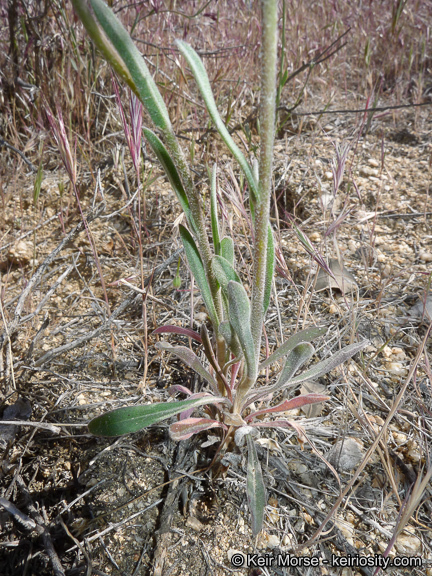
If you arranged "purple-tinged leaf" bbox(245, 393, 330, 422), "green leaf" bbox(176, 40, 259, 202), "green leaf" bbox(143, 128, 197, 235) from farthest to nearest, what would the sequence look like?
"purple-tinged leaf" bbox(245, 393, 330, 422), "green leaf" bbox(143, 128, 197, 235), "green leaf" bbox(176, 40, 259, 202)

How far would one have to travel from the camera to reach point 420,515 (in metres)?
0.91

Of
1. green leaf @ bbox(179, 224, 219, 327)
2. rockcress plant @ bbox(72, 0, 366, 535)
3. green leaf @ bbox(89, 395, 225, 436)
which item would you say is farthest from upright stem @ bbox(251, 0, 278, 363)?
green leaf @ bbox(89, 395, 225, 436)

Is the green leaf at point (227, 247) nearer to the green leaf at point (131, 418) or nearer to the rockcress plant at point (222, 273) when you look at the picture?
the rockcress plant at point (222, 273)

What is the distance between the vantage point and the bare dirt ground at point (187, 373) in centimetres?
86

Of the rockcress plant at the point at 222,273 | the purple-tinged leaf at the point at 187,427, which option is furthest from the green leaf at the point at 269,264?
the purple-tinged leaf at the point at 187,427

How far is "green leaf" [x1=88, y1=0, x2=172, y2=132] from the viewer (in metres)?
0.59

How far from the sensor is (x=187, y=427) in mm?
842

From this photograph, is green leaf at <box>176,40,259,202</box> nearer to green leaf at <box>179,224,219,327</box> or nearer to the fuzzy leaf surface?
green leaf at <box>179,224,219,327</box>

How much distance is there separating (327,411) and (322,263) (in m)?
0.41

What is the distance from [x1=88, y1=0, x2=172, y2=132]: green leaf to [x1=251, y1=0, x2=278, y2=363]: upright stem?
188 millimetres

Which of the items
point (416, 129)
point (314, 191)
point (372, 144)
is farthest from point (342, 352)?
point (416, 129)

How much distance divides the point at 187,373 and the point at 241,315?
487mm

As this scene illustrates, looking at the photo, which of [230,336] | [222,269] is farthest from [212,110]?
[230,336]

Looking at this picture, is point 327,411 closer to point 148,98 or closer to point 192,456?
point 192,456
